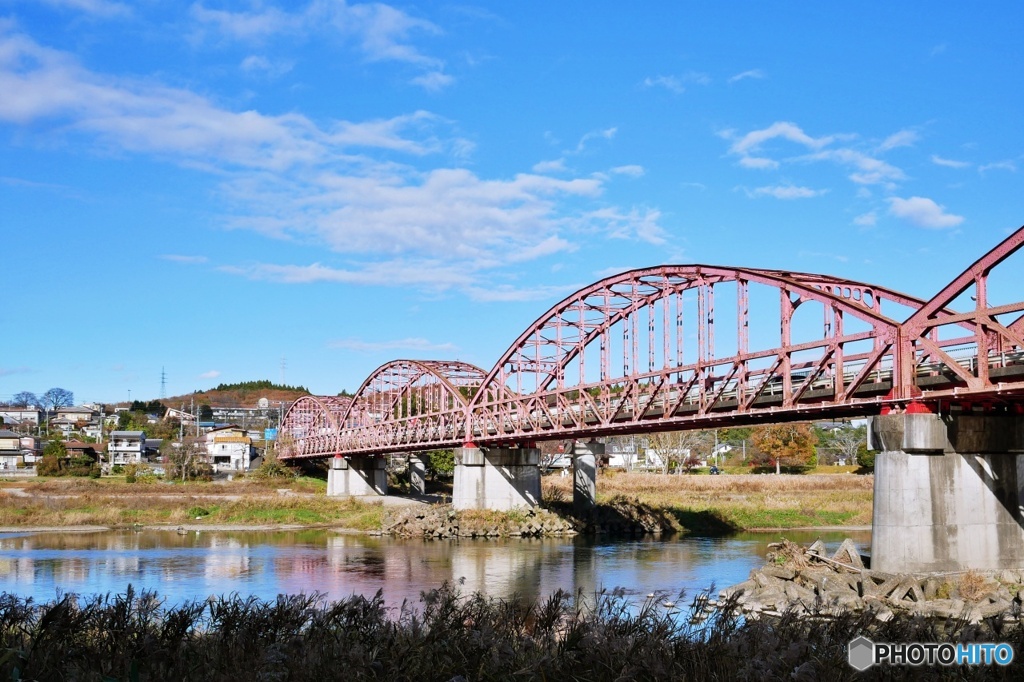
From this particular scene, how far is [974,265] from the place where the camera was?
102 ft

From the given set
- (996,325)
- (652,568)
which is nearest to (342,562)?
(652,568)

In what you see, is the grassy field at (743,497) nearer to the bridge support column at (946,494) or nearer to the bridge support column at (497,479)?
the bridge support column at (497,479)

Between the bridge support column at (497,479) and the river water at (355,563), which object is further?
the bridge support column at (497,479)

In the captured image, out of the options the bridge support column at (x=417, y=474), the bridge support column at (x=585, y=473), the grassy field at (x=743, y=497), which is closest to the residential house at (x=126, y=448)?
the bridge support column at (x=417, y=474)

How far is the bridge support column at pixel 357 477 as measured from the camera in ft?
311

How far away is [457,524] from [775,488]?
3084 cm

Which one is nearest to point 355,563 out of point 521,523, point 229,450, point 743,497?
point 521,523

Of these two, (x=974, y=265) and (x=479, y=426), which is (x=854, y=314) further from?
(x=479, y=426)

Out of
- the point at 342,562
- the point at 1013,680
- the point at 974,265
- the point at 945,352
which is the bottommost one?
the point at 342,562

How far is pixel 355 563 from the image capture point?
44.5 meters

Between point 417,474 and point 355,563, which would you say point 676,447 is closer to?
point 417,474

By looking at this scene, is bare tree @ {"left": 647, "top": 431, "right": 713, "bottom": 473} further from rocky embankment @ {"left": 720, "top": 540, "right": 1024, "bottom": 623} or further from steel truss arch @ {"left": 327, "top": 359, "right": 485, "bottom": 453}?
rocky embankment @ {"left": 720, "top": 540, "right": 1024, "bottom": 623}

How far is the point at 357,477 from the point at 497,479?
31.2m

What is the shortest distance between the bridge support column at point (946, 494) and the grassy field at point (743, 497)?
109 feet
